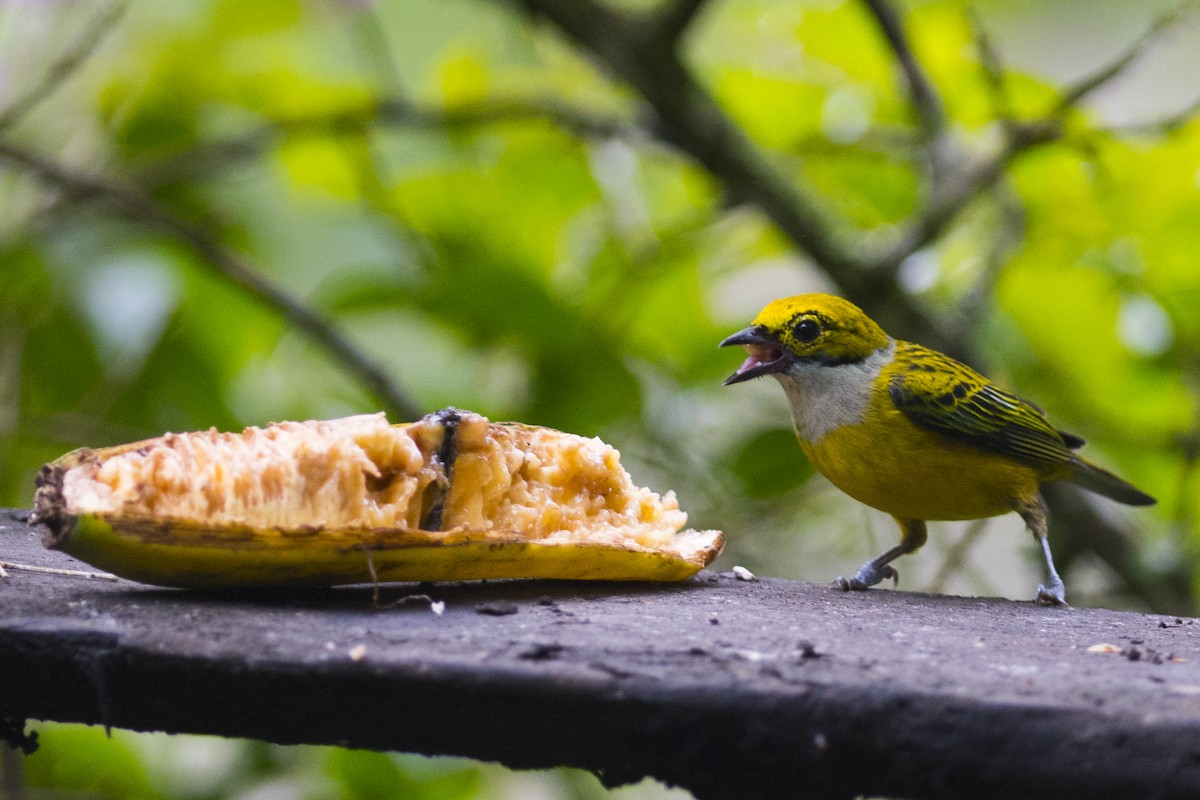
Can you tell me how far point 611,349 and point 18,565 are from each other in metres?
2.56

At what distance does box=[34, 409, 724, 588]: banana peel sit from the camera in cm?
196

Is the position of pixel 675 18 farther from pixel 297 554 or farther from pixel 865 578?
pixel 297 554

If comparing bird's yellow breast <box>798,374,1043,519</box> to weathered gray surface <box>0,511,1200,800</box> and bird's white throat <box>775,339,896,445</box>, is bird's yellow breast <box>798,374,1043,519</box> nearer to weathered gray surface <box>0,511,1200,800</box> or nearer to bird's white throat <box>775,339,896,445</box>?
bird's white throat <box>775,339,896,445</box>

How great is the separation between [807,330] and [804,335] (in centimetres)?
2

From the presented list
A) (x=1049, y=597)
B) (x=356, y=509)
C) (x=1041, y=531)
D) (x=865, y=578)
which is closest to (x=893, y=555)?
(x=865, y=578)

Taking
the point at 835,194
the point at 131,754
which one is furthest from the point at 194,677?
the point at 835,194

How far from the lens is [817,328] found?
3.12 m

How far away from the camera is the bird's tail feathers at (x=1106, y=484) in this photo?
3.38m

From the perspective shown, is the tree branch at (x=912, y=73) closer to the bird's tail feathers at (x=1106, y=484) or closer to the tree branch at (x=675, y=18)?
the tree branch at (x=675, y=18)

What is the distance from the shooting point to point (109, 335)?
4219 mm

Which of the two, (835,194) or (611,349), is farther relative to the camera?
(835,194)

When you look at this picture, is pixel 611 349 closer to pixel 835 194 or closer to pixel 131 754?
pixel 835 194

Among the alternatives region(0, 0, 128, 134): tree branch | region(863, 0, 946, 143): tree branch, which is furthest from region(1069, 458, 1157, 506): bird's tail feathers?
region(0, 0, 128, 134): tree branch

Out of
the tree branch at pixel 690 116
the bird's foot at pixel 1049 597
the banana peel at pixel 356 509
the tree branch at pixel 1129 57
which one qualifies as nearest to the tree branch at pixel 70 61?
the tree branch at pixel 690 116
